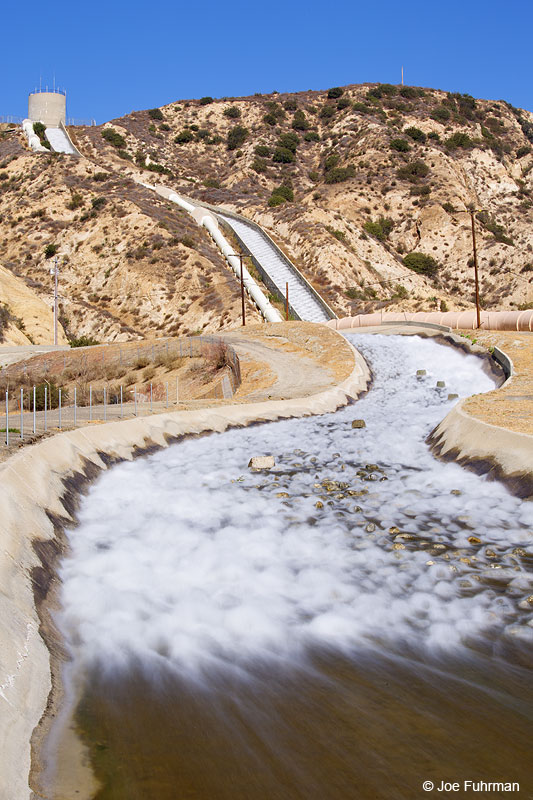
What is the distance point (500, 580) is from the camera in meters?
8.05

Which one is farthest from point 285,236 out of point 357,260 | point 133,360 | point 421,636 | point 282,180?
point 421,636

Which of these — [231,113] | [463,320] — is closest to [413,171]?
[231,113]

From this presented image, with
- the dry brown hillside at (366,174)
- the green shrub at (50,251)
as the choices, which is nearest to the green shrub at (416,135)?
the dry brown hillside at (366,174)

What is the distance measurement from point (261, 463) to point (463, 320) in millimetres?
33010

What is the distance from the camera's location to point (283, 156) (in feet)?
354

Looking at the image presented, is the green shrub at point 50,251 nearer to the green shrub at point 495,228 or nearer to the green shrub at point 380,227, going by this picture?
the green shrub at point 380,227

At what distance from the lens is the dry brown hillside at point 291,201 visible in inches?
2650

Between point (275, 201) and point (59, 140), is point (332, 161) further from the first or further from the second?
point (59, 140)

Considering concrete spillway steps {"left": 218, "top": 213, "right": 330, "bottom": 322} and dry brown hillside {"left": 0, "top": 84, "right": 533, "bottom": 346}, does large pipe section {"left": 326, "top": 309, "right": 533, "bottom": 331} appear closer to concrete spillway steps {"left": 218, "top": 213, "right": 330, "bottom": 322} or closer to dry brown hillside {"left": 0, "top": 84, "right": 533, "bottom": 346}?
concrete spillway steps {"left": 218, "top": 213, "right": 330, "bottom": 322}

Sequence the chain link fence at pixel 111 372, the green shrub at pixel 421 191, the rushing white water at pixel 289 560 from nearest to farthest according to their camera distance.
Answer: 1. the rushing white water at pixel 289 560
2. the chain link fence at pixel 111 372
3. the green shrub at pixel 421 191

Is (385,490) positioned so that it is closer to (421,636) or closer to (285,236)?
(421,636)

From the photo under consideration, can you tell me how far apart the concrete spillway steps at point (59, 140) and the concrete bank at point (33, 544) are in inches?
3655

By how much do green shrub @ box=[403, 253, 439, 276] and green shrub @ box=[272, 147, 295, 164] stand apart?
34380 mm

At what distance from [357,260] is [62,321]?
31536 mm
